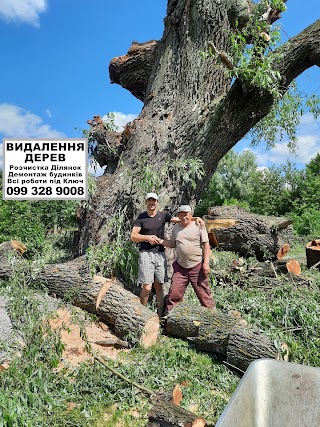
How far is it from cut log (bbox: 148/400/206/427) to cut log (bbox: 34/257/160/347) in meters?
1.63

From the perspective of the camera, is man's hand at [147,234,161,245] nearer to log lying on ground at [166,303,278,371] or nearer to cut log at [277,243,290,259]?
log lying on ground at [166,303,278,371]

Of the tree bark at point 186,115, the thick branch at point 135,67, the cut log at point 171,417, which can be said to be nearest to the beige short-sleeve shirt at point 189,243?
the tree bark at point 186,115

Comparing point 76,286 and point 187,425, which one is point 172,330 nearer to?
point 76,286

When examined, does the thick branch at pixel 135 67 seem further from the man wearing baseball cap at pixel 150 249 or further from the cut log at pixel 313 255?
the cut log at pixel 313 255

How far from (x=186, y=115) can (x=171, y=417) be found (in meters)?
5.22

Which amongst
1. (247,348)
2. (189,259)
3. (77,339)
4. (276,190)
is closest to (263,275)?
(189,259)

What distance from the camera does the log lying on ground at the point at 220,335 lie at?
4.48m

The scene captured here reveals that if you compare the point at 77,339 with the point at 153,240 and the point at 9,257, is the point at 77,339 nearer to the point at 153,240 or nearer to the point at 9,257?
the point at 153,240

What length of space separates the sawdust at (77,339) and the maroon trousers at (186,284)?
978mm

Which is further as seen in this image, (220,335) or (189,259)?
(189,259)

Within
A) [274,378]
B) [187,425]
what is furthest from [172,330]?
[274,378]

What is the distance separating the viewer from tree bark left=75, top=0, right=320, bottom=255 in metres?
7.08

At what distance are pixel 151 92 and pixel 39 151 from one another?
2.52m

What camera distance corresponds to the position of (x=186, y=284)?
5.95 m
